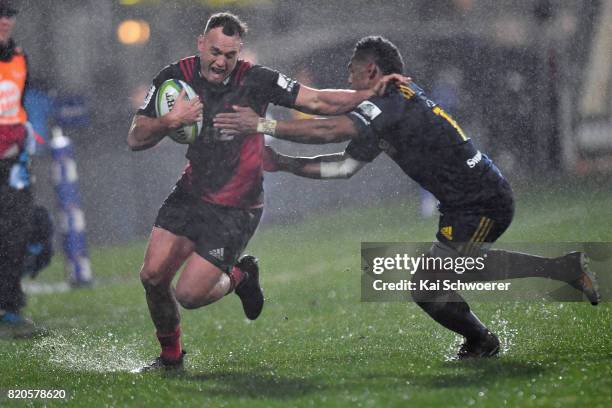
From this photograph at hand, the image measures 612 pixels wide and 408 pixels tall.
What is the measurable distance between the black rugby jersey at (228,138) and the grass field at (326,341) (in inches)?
24.9

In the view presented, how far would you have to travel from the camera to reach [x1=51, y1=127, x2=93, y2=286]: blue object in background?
8562 mm

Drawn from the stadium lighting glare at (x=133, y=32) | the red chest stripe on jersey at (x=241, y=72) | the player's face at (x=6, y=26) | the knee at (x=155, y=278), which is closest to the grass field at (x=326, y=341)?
the knee at (x=155, y=278)

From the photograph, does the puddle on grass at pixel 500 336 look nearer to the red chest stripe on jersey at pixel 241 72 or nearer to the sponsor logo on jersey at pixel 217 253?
the sponsor logo on jersey at pixel 217 253

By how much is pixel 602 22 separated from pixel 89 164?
13.1ft

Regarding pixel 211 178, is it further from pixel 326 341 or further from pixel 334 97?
pixel 326 341

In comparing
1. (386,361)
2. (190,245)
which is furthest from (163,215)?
(386,361)

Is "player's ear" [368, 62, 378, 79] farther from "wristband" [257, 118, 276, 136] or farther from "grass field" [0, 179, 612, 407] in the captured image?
"grass field" [0, 179, 612, 407]

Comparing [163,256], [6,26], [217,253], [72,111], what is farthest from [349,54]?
[6,26]

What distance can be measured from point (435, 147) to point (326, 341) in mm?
1546

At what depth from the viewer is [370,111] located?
5.95 m

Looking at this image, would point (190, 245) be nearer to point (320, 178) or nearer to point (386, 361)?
point (320, 178)

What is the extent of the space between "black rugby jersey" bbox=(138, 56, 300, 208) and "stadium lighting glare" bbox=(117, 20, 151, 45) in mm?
905

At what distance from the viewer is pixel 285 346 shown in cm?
658

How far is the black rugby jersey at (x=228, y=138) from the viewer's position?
6.31 meters
